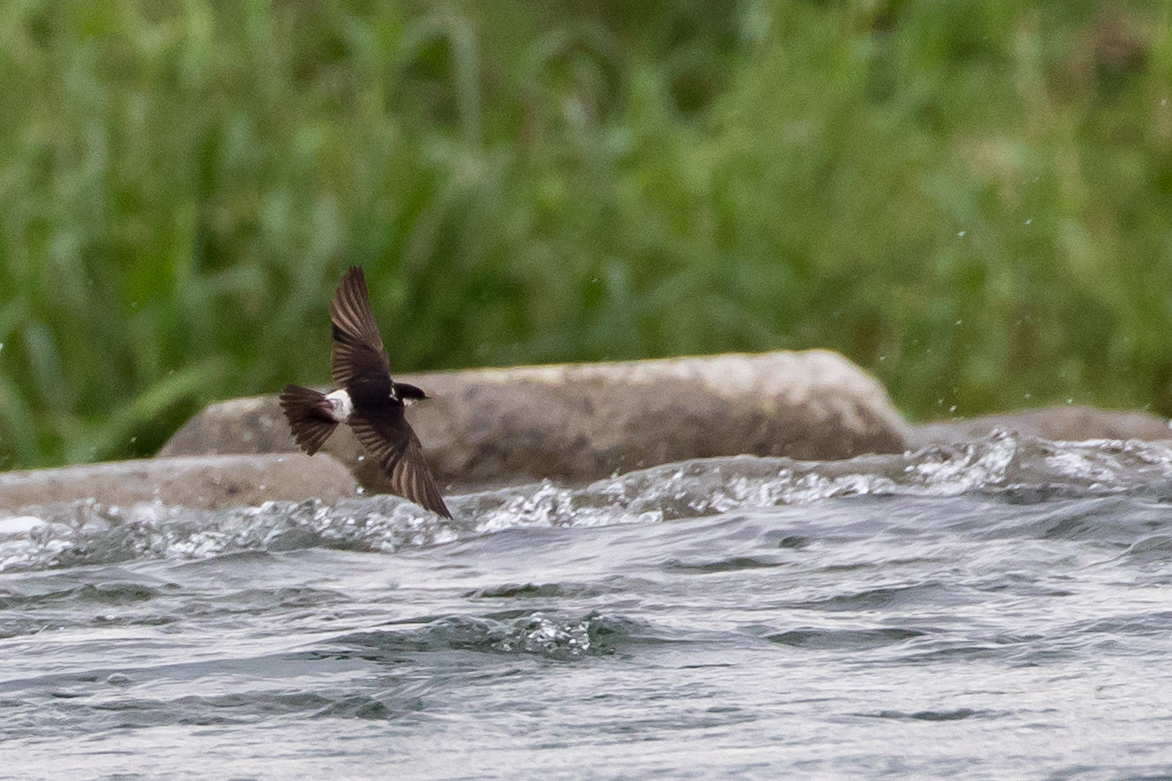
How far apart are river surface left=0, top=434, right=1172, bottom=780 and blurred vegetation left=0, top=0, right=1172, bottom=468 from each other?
1.09 meters

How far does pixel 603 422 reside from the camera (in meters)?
4.92

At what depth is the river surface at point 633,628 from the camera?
2471mm

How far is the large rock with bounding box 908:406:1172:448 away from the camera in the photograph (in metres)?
5.11

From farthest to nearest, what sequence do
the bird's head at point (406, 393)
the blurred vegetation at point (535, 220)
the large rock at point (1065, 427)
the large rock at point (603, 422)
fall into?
1. the blurred vegetation at point (535, 220)
2. the large rock at point (1065, 427)
3. the large rock at point (603, 422)
4. the bird's head at point (406, 393)

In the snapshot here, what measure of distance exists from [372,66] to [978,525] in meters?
2.80

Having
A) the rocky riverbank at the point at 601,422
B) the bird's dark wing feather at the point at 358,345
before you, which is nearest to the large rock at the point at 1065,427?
the rocky riverbank at the point at 601,422

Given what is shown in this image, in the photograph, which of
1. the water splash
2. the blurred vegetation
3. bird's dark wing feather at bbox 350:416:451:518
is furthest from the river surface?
the blurred vegetation

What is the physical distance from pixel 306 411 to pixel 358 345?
17 centimetres

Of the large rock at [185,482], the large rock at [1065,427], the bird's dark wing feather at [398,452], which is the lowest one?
the large rock at [1065,427]

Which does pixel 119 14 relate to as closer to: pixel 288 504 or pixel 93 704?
pixel 288 504

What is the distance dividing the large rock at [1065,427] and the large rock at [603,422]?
25 centimetres

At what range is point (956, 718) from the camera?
2.56m

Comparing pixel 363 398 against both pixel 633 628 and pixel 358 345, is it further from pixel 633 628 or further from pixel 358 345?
pixel 633 628

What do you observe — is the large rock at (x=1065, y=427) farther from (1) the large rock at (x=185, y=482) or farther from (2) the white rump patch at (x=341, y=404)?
(2) the white rump patch at (x=341, y=404)
